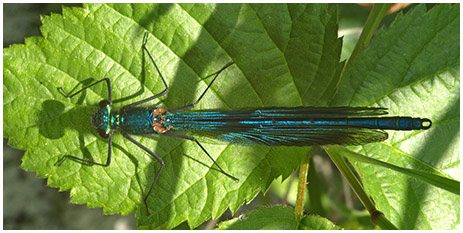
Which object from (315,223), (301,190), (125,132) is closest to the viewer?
(315,223)

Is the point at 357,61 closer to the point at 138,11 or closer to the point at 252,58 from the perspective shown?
the point at 252,58

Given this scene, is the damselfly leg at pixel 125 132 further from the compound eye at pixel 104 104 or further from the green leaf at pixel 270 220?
the green leaf at pixel 270 220

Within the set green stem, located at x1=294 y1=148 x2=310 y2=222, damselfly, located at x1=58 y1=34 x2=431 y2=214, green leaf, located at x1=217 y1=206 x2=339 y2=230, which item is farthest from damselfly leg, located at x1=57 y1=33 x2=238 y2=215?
green stem, located at x1=294 y1=148 x2=310 y2=222

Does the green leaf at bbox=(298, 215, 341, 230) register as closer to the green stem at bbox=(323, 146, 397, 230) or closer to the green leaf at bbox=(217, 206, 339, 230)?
the green leaf at bbox=(217, 206, 339, 230)

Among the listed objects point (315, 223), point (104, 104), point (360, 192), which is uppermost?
point (104, 104)

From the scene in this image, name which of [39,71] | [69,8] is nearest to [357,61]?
[69,8]

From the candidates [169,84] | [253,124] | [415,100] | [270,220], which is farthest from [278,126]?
[415,100]

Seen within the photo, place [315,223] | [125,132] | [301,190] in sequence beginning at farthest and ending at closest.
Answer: [125,132] → [301,190] → [315,223]

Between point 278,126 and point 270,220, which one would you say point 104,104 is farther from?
point 270,220

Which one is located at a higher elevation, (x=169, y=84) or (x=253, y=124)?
(x=169, y=84)
